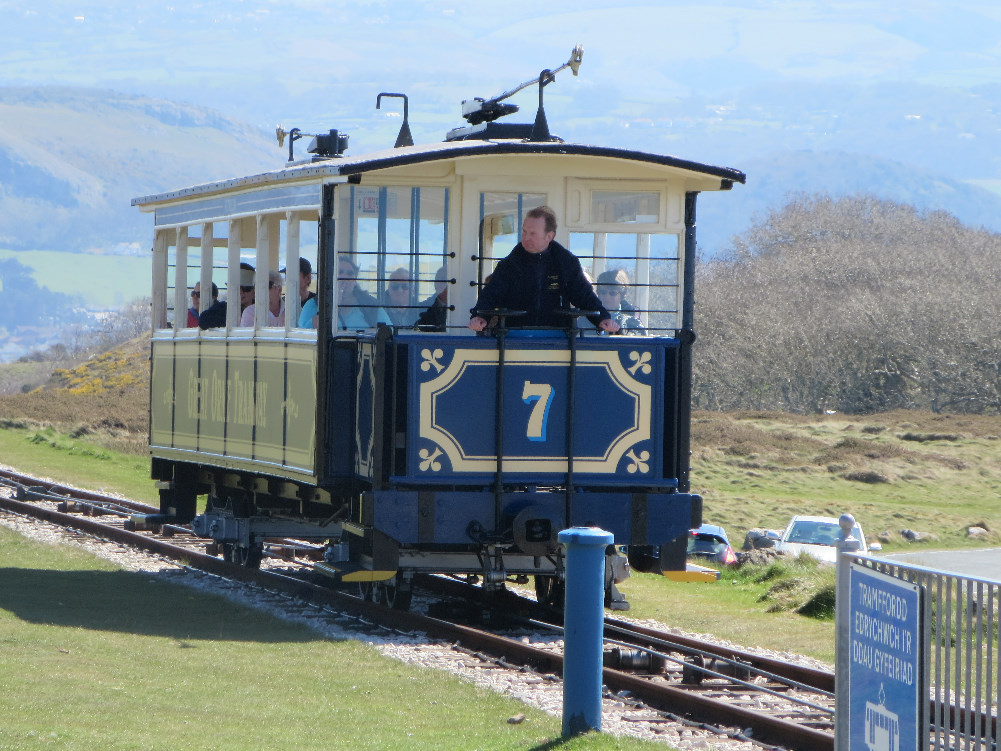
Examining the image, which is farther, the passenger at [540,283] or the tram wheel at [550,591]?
the tram wheel at [550,591]

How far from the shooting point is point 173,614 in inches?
460

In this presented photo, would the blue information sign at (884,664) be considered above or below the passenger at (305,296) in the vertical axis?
below

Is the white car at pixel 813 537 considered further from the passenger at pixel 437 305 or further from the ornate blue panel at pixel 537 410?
the passenger at pixel 437 305

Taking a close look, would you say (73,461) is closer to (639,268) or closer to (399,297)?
(399,297)

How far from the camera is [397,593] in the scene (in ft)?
39.1

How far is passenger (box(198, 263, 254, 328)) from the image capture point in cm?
1323

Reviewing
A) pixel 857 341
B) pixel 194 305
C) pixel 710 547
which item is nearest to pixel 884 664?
pixel 194 305

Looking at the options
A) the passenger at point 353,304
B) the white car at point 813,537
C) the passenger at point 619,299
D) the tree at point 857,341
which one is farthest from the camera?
the tree at point 857,341

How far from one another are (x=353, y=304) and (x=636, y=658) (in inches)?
133

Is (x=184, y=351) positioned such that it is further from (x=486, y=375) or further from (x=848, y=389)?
(x=848, y=389)

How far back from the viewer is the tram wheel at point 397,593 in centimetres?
1184

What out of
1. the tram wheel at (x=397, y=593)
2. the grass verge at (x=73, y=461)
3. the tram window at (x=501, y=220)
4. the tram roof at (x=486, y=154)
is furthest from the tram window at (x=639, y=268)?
the grass verge at (x=73, y=461)

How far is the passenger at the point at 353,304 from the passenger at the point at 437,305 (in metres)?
0.27

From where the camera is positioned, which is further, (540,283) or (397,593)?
(397,593)
